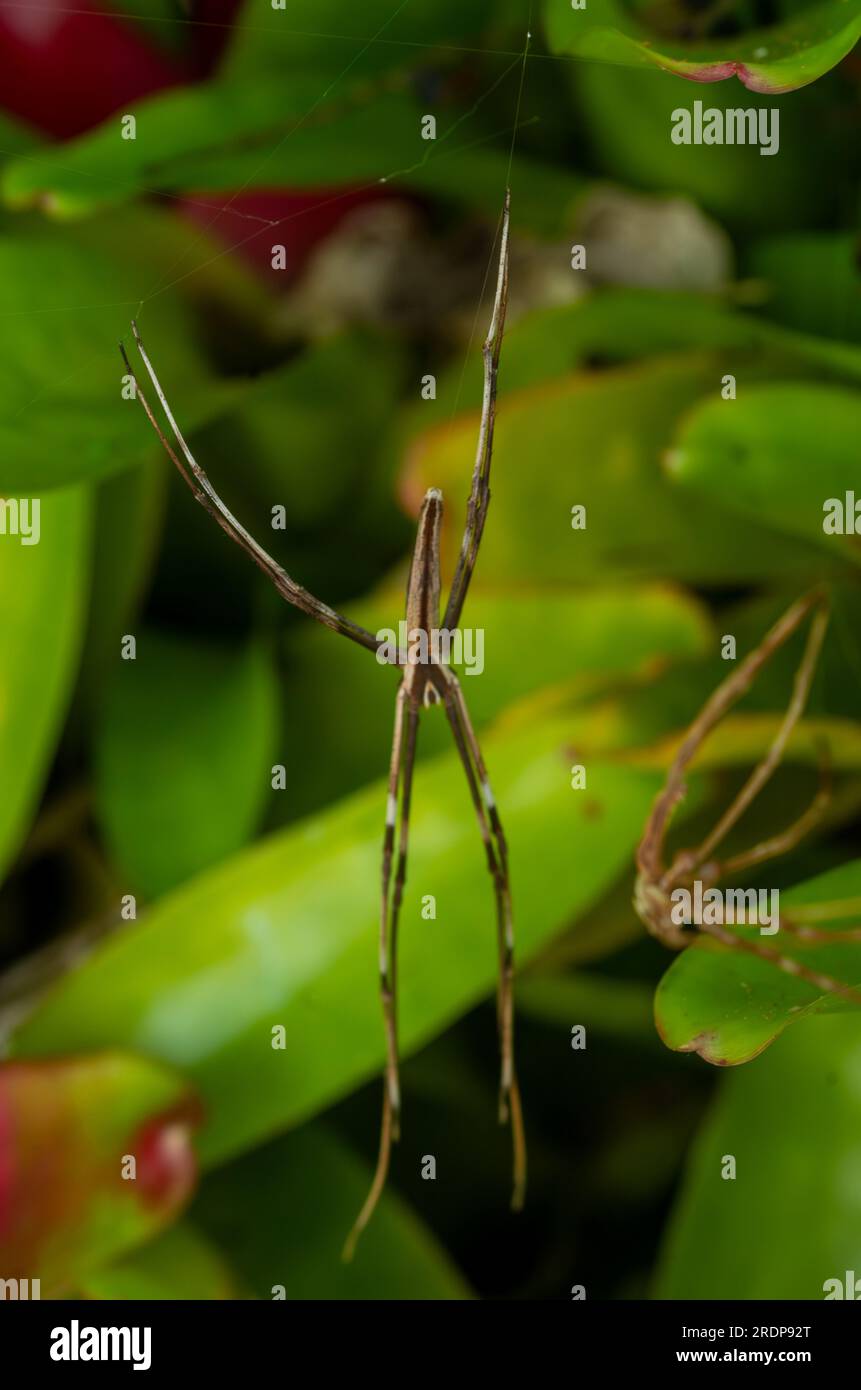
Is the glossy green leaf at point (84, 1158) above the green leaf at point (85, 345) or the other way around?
the other way around

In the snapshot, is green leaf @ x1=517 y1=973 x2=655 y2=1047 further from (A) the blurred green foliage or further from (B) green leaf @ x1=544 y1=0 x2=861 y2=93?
(B) green leaf @ x1=544 y1=0 x2=861 y2=93

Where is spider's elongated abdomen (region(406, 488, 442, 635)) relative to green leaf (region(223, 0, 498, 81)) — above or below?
below

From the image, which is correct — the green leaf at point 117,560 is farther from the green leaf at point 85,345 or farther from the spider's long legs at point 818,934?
the spider's long legs at point 818,934

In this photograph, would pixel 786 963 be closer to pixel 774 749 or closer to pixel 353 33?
pixel 774 749

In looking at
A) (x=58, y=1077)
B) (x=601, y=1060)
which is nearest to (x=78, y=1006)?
(x=58, y=1077)

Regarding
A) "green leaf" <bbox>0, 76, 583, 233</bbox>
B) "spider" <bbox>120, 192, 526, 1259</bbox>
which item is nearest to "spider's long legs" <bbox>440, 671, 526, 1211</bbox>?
"spider" <bbox>120, 192, 526, 1259</bbox>

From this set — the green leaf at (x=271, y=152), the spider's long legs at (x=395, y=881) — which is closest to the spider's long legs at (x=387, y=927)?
the spider's long legs at (x=395, y=881)

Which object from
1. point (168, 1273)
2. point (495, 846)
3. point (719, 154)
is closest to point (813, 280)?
point (719, 154)
